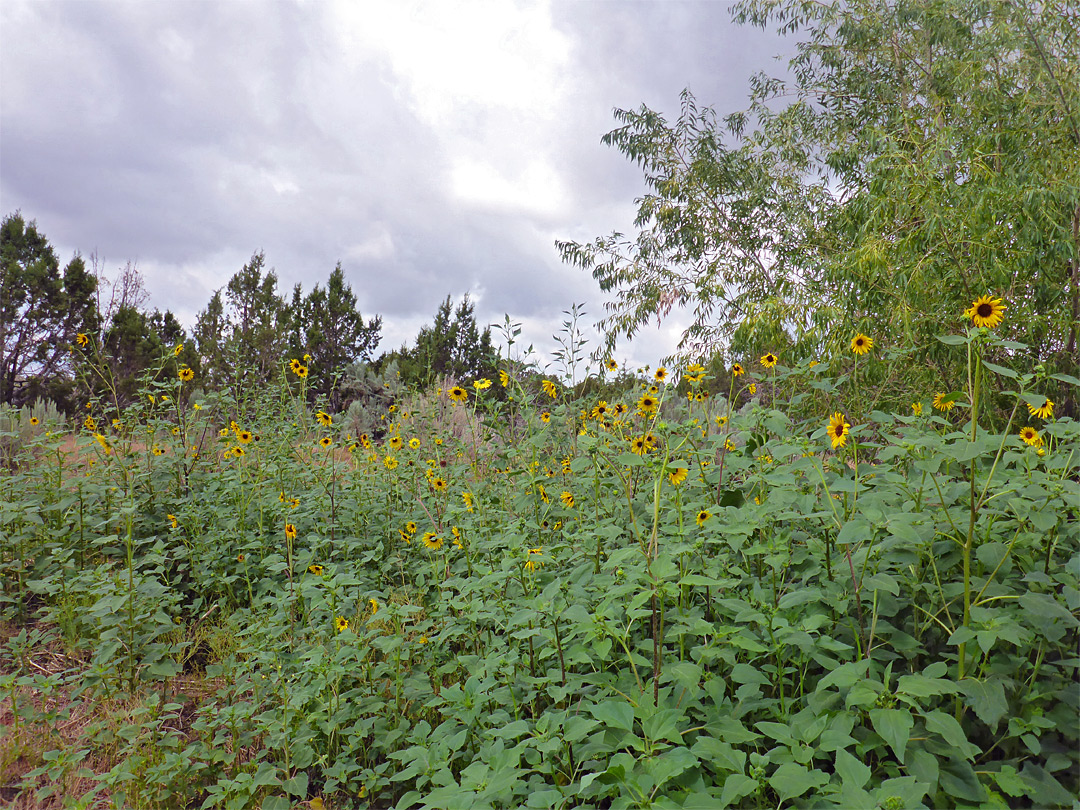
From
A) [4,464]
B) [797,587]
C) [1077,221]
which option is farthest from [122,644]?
[1077,221]

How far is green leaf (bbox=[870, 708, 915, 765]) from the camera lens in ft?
3.52

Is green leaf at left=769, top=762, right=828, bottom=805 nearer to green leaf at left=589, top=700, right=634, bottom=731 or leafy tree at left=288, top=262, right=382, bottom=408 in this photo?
green leaf at left=589, top=700, right=634, bottom=731

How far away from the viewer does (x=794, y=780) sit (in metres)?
1.09

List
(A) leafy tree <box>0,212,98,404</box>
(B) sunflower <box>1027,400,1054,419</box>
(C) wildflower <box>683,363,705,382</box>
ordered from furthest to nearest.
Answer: (A) leafy tree <box>0,212,98,404</box>, (C) wildflower <box>683,363,705,382</box>, (B) sunflower <box>1027,400,1054,419</box>

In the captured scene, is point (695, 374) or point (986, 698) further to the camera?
point (695, 374)

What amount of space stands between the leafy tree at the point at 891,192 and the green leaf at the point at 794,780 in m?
2.80

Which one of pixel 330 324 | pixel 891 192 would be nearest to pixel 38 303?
pixel 330 324

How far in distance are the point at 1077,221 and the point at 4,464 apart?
28.8ft

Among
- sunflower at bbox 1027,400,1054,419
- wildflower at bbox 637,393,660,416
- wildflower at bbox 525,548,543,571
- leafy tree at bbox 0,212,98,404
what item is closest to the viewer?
sunflower at bbox 1027,400,1054,419

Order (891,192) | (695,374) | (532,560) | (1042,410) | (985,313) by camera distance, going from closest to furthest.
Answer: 1. (985,313)
2. (532,560)
3. (1042,410)
4. (695,374)
5. (891,192)

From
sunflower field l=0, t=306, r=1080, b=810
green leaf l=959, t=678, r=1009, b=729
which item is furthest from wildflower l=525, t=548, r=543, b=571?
green leaf l=959, t=678, r=1009, b=729

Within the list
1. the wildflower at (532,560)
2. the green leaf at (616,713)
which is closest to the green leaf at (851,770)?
the green leaf at (616,713)

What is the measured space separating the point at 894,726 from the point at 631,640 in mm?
744

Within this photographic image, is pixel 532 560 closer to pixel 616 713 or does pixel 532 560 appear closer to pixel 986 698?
pixel 616 713
